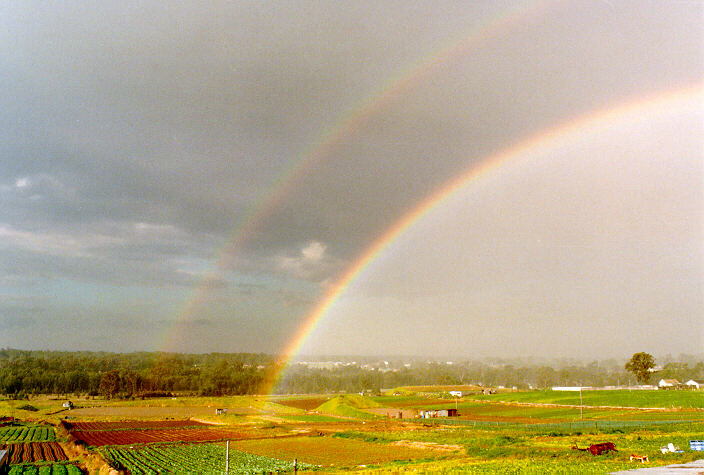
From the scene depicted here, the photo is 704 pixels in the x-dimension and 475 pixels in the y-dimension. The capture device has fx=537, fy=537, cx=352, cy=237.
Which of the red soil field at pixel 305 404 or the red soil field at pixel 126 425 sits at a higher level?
the red soil field at pixel 126 425

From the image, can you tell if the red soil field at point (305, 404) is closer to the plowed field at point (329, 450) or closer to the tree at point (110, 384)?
the tree at point (110, 384)

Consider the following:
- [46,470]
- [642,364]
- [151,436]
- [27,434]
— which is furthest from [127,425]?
[642,364]

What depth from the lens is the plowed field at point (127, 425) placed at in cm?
7581

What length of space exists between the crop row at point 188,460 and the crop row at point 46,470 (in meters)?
2.88

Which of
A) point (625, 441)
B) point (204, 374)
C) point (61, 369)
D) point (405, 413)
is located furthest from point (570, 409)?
point (61, 369)

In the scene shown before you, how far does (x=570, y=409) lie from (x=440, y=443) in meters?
52.3

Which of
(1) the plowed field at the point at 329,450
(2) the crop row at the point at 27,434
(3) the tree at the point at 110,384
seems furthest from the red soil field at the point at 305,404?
(1) the plowed field at the point at 329,450

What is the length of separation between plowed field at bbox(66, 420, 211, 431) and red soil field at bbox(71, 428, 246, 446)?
5.19m

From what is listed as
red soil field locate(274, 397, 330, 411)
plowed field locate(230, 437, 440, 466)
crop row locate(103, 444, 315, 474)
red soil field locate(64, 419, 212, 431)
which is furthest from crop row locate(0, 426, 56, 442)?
red soil field locate(274, 397, 330, 411)

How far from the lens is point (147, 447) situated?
173ft

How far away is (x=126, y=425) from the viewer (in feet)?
263

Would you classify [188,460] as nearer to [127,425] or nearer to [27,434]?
[27,434]

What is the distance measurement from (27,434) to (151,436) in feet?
55.6

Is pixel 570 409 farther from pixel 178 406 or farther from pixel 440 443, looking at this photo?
pixel 178 406
